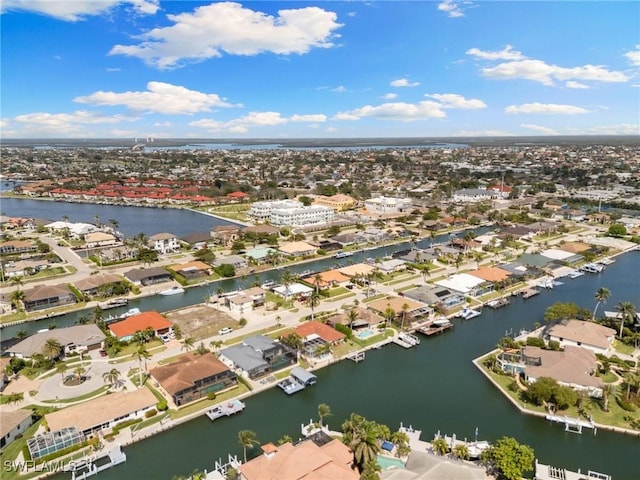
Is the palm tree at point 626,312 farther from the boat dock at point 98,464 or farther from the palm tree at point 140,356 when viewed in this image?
the boat dock at point 98,464

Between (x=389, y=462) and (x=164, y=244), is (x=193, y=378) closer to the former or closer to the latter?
(x=389, y=462)

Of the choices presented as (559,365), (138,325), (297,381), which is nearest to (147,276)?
(138,325)

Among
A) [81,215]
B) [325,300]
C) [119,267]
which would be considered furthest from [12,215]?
[325,300]

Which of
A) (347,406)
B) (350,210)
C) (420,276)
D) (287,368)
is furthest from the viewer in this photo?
(350,210)

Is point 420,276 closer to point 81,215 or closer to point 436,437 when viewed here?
point 436,437

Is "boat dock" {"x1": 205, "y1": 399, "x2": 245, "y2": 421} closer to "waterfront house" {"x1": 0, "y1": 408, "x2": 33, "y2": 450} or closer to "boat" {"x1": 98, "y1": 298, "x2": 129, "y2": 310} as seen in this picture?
"waterfront house" {"x1": 0, "y1": 408, "x2": 33, "y2": 450}
